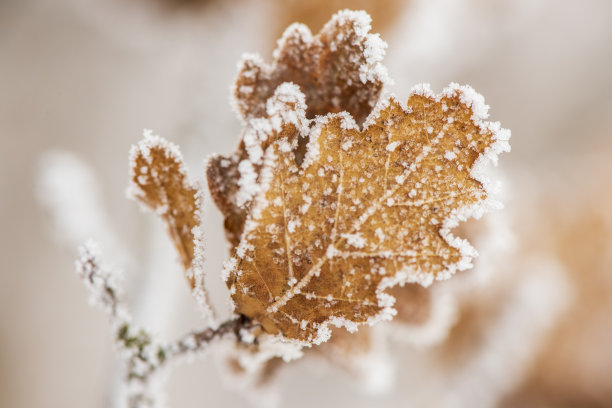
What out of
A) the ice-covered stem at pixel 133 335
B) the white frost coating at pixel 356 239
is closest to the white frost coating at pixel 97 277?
the ice-covered stem at pixel 133 335

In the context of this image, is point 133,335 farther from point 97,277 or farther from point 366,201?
point 366,201

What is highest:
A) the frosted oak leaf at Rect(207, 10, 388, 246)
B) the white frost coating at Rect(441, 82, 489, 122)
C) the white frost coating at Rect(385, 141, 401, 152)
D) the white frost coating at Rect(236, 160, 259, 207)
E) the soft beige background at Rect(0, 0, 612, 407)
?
the soft beige background at Rect(0, 0, 612, 407)

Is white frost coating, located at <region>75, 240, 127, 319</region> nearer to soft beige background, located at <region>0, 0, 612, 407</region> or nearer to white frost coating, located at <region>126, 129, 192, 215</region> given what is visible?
white frost coating, located at <region>126, 129, 192, 215</region>

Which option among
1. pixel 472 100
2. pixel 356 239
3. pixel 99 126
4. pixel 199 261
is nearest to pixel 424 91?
pixel 472 100

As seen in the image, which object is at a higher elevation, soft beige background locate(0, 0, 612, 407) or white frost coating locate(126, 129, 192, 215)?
soft beige background locate(0, 0, 612, 407)

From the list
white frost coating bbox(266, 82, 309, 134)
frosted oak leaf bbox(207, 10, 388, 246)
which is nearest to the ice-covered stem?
frosted oak leaf bbox(207, 10, 388, 246)

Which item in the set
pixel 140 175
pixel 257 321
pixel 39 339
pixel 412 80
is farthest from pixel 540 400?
pixel 39 339

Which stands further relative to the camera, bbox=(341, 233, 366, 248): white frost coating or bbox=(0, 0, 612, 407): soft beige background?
bbox=(0, 0, 612, 407): soft beige background

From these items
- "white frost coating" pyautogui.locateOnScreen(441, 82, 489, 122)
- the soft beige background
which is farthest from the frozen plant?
the soft beige background
